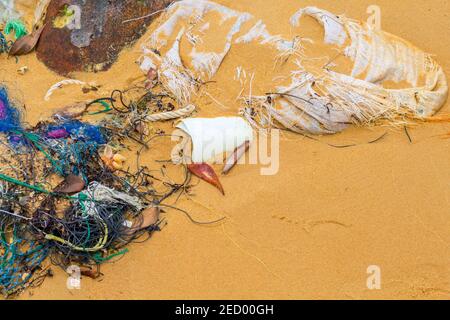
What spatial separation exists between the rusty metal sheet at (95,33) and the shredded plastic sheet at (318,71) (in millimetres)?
227

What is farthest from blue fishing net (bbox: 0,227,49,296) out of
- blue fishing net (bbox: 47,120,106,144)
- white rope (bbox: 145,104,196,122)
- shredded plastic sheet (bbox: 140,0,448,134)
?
shredded plastic sheet (bbox: 140,0,448,134)

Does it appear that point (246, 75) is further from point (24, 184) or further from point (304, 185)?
point (24, 184)

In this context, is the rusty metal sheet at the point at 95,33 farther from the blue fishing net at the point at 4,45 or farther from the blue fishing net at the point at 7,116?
the blue fishing net at the point at 7,116

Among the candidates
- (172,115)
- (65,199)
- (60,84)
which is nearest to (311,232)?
(172,115)

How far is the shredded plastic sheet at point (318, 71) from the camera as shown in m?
3.51

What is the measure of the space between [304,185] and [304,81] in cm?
74

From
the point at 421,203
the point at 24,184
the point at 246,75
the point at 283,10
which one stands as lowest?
the point at 24,184

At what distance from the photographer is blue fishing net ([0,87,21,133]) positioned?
3.63m

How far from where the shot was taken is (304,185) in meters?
3.26

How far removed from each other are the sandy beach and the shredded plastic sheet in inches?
4.7

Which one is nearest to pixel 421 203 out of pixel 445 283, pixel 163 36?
pixel 445 283

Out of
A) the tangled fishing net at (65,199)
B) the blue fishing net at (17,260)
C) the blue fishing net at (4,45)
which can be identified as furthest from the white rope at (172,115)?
the blue fishing net at (4,45)

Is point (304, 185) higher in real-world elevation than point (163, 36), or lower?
lower

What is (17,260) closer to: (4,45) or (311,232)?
(311,232)
